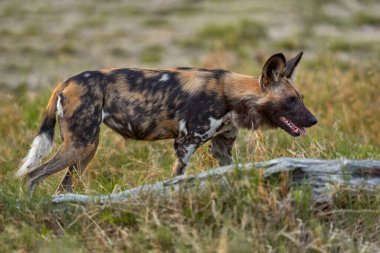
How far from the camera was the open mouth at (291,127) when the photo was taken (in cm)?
480

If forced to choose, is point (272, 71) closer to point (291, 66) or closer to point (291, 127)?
point (291, 66)

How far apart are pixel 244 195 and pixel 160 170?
962mm

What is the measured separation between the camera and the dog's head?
4.78m

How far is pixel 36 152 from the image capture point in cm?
480

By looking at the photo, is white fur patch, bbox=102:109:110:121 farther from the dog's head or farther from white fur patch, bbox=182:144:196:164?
the dog's head

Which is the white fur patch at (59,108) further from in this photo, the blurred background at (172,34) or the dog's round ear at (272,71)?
the blurred background at (172,34)

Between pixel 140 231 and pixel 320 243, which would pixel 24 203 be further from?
pixel 320 243

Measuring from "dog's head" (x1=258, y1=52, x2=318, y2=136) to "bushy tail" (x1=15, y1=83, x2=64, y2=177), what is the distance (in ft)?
3.80

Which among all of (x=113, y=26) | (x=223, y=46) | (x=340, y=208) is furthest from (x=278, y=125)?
(x=113, y=26)

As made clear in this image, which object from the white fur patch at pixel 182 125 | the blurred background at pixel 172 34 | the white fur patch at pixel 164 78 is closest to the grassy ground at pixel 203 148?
the blurred background at pixel 172 34

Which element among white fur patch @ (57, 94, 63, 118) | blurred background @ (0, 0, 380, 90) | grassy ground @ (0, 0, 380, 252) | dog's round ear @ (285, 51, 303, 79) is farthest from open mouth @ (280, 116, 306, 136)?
blurred background @ (0, 0, 380, 90)

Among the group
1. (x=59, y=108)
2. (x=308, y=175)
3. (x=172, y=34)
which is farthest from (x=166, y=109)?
(x=172, y=34)

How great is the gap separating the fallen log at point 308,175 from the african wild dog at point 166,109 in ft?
2.16

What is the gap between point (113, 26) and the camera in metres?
13.4
